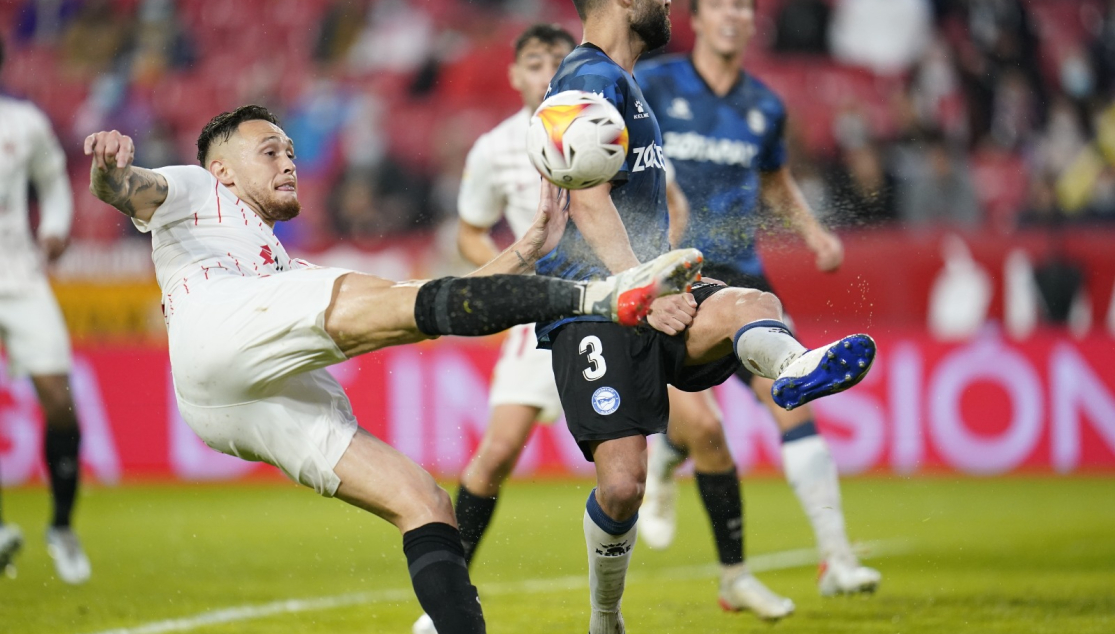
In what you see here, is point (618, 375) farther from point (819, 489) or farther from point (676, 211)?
point (819, 489)

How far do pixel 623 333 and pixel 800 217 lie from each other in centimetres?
213

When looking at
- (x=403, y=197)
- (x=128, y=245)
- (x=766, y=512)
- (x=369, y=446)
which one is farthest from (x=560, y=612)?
(x=128, y=245)

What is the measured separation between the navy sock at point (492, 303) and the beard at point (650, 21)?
3.99 feet

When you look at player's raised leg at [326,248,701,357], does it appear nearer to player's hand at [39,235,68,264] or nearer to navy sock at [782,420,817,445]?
navy sock at [782,420,817,445]

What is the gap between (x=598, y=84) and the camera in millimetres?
4074

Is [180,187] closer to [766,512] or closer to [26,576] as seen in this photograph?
[26,576]

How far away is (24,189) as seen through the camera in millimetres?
7527

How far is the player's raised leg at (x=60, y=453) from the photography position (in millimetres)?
6961

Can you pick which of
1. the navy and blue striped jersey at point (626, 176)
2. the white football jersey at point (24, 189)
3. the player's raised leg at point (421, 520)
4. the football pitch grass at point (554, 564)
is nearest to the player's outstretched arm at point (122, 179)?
the player's raised leg at point (421, 520)

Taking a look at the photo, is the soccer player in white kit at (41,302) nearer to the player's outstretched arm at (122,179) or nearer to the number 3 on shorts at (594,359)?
the player's outstretched arm at (122,179)

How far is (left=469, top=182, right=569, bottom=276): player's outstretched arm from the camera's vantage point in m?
4.26

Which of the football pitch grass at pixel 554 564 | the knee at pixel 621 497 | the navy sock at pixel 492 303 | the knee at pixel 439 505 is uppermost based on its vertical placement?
the navy sock at pixel 492 303

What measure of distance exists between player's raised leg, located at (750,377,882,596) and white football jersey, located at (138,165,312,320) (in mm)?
2608

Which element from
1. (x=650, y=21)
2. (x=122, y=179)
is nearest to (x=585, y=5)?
(x=650, y=21)
